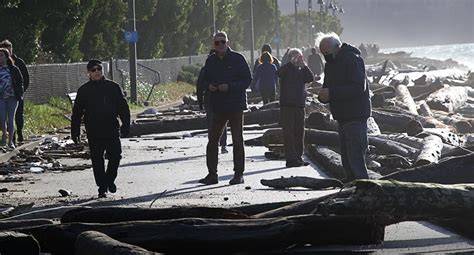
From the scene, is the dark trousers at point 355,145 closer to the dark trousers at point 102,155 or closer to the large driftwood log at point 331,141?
the dark trousers at point 102,155

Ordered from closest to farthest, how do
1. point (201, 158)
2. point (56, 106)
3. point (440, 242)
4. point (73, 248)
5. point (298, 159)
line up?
point (73, 248) < point (440, 242) < point (298, 159) < point (201, 158) < point (56, 106)

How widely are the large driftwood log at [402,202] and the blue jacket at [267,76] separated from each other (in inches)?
729

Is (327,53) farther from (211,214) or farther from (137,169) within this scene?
(137,169)

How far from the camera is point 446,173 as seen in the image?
12.2 m

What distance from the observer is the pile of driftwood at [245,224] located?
9531mm

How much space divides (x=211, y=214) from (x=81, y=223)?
102 centimetres

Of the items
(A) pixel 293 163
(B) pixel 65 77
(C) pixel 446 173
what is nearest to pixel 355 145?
(C) pixel 446 173

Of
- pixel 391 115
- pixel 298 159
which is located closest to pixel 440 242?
pixel 298 159

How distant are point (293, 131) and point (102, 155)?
183 inches

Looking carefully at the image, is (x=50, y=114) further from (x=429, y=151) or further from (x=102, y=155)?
(x=102, y=155)

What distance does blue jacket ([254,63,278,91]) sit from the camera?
29097 millimetres

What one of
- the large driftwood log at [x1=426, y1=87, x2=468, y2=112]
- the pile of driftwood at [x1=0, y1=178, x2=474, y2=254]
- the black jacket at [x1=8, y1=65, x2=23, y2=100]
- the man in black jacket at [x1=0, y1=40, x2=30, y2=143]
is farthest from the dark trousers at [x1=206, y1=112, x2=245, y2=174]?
the large driftwood log at [x1=426, y1=87, x2=468, y2=112]

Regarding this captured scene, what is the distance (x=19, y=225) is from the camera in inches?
420

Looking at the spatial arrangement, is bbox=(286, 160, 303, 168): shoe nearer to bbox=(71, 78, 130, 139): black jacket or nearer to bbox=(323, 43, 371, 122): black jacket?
bbox=(71, 78, 130, 139): black jacket
